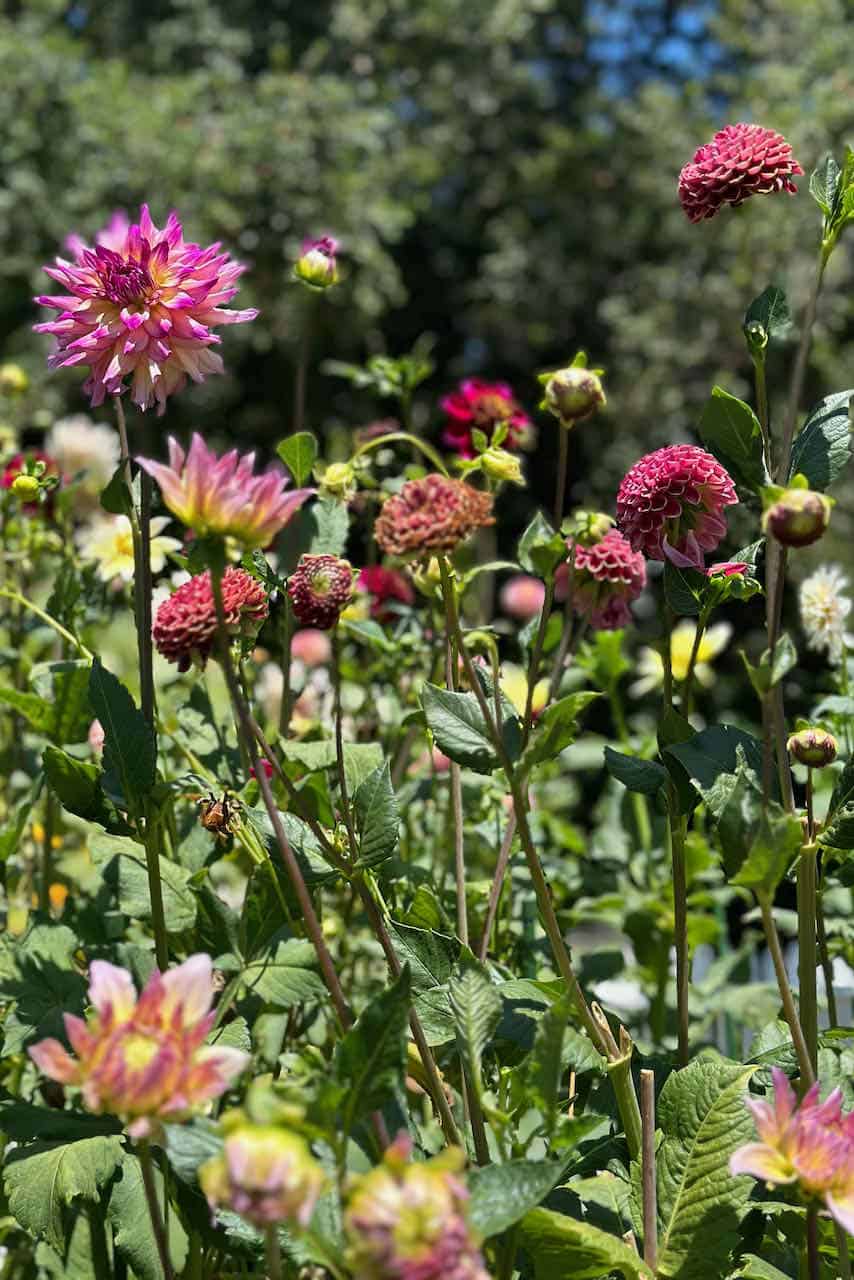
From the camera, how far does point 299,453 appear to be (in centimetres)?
84

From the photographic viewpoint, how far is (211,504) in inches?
22.3

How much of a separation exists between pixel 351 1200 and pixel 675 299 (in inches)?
226

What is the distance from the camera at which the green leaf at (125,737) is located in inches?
30.2

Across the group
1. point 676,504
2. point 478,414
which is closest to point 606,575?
point 676,504

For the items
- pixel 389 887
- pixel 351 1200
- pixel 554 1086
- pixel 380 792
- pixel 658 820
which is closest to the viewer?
pixel 351 1200

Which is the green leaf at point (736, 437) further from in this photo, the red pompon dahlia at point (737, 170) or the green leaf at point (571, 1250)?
the green leaf at point (571, 1250)

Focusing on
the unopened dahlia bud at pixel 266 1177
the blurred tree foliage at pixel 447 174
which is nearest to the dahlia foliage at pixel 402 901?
the unopened dahlia bud at pixel 266 1177

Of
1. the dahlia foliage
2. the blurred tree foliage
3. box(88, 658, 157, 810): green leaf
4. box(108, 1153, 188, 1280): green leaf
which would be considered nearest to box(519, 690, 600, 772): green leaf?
the dahlia foliage

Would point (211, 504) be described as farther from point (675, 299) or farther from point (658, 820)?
point (675, 299)

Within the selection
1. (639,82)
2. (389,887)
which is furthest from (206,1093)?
(639,82)

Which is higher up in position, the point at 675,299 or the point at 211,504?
the point at 675,299

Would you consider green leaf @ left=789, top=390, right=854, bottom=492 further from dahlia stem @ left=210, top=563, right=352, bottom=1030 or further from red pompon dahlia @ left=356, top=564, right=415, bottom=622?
red pompon dahlia @ left=356, top=564, right=415, bottom=622

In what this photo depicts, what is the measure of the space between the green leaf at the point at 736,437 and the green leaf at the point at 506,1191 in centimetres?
37

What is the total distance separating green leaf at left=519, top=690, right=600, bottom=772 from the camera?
649 millimetres
